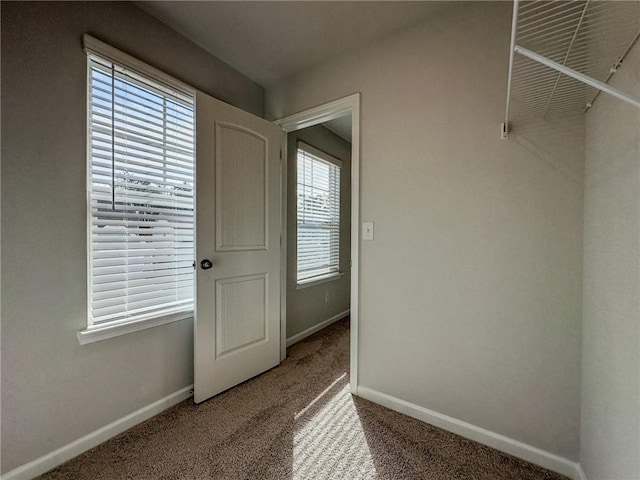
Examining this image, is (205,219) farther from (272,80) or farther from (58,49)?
(272,80)

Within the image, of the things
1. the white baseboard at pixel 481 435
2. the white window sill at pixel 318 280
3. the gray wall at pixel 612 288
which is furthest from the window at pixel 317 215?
the gray wall at pixel 612 288

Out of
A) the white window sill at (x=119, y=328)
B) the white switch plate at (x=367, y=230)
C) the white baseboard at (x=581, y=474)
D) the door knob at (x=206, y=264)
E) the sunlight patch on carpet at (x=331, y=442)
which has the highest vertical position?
the white switch plate at (x=367, y=230)

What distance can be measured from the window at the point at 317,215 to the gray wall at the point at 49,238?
1731 millimetres

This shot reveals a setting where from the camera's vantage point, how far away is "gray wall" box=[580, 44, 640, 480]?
0.79 m

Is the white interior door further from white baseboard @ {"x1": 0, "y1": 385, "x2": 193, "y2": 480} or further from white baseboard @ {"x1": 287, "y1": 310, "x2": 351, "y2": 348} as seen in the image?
white baseboard @ {"x1": 287, "y1": 310, "x2": 351, "y2": 348}

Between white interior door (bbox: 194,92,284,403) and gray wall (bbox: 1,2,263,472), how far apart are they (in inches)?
19.0

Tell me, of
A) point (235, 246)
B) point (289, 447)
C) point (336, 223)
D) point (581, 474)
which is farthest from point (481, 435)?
point (336, 223)

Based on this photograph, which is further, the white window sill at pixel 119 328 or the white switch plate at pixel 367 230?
the white switch plate at pixel 367 230

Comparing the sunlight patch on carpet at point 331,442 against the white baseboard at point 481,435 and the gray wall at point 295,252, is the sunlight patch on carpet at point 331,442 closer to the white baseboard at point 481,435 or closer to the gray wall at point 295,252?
the white baseboard at point 481,435

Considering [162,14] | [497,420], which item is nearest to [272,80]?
[162,14]

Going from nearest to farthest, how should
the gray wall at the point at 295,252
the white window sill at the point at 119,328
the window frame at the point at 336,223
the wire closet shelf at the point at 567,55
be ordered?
1. the wire closet shelf at the point at 567,55
2. the white window sill at the point at 119,328
3. the gray wall at the point at 295,252
4. the window frame at the point at 336,223

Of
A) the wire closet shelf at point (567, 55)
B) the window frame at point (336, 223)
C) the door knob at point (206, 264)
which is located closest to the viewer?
the wire closet shelf at point (567, 55)

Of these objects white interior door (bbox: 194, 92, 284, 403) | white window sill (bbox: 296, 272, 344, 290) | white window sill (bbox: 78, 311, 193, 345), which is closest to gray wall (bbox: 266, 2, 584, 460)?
white interior door (bbox: 194, 92, 284, 403)

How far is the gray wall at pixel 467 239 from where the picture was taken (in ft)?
4.21
